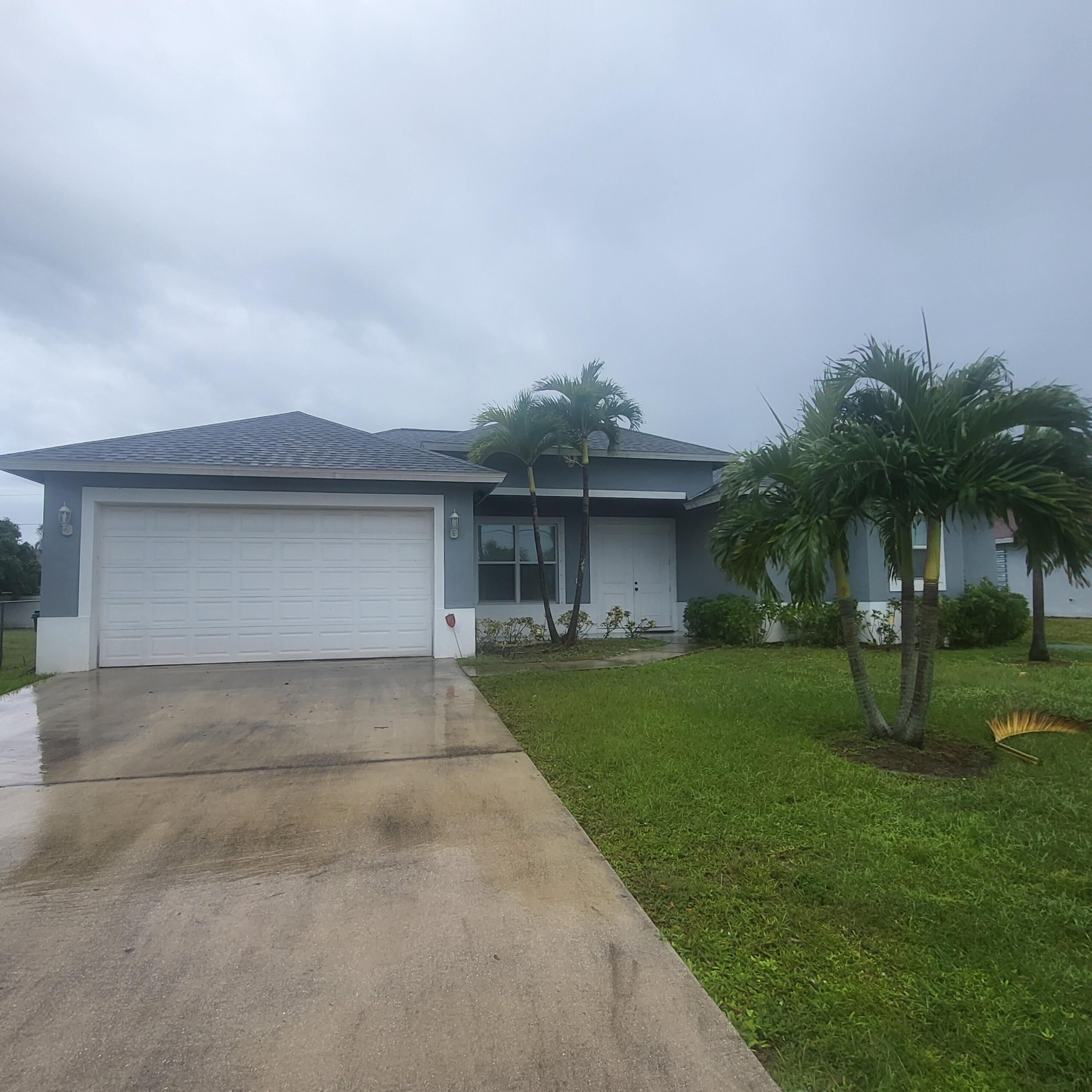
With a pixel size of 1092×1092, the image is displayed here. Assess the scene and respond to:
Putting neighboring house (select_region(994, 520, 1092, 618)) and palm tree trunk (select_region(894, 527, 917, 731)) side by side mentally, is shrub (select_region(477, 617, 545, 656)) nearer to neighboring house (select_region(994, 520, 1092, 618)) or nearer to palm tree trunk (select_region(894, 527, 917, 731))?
palm tree trunk (select_region(894, 527, 917, 731))

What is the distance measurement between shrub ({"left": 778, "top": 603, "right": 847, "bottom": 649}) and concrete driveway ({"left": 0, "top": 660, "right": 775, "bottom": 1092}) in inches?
311

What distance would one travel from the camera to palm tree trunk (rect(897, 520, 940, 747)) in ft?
16.5

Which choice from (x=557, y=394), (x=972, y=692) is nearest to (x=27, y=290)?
(x=557, y=394)

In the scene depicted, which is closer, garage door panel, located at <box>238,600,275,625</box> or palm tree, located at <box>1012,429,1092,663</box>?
palm tree, located at <box>1012,429,1092,663</box>

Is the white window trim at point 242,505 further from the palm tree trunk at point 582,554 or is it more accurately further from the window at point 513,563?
the window at point 513,563

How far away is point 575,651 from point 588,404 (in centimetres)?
416

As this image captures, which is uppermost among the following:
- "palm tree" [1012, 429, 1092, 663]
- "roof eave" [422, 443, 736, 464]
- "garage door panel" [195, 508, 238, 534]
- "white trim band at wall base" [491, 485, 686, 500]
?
"roof eave" [422, 443, 736, 464]

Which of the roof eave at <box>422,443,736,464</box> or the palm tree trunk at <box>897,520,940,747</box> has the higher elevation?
the roof eave at <box>422,443,736,464</box>

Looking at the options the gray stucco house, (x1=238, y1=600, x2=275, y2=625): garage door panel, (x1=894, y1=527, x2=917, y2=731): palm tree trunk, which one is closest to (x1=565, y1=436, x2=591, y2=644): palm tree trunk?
the gray stucco house

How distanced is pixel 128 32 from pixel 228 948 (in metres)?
10.4

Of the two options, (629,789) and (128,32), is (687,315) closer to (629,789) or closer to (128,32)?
(128,32)

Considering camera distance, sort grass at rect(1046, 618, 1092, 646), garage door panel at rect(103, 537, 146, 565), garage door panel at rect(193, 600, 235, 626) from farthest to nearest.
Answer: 1. grass at rect(1046, 618, 1092, 646)
2. garage door panel at rect(193, 600, 235, 626)
3. garage door panel at rect(103, 537, 146, 565)

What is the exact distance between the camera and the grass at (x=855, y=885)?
2.08 m

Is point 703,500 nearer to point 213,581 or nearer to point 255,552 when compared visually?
point 255,552
